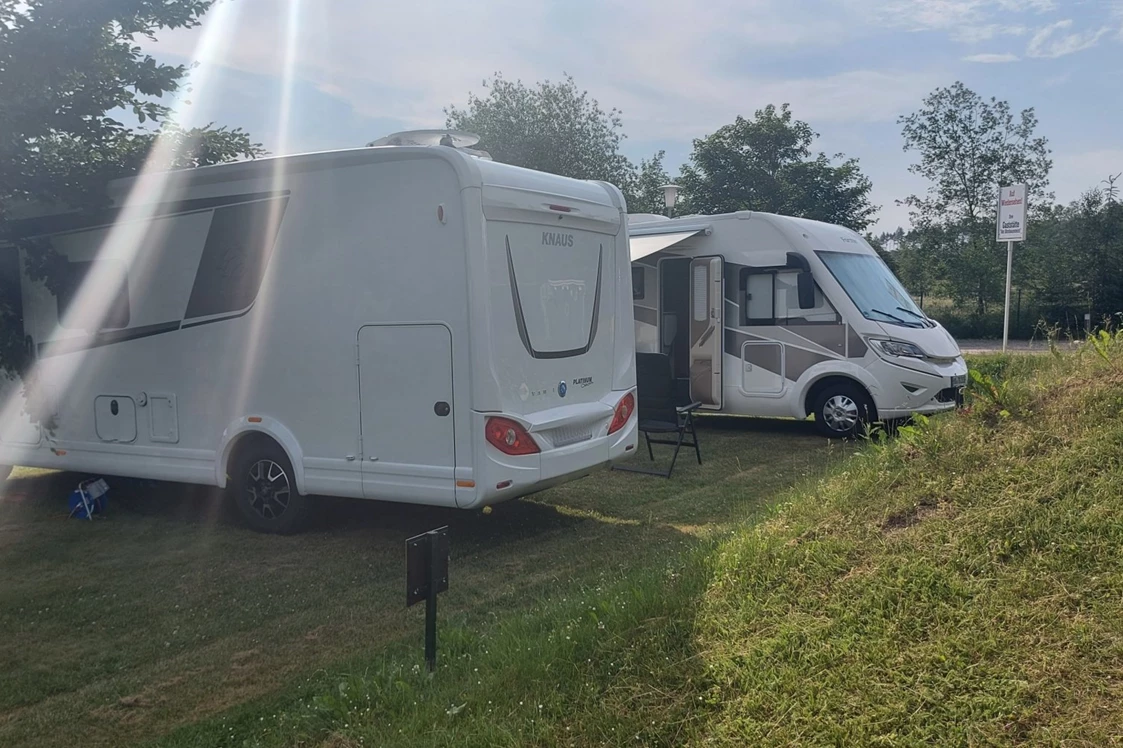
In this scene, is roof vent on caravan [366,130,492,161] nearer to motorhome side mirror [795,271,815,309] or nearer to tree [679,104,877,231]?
motorhome side mirror [795,271,815,309]

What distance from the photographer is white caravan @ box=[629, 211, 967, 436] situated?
32.0 feet

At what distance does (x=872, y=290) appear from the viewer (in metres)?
10.4

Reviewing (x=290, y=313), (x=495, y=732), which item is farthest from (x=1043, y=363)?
(x=290, y=313)

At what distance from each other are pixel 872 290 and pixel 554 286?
5.44 metres

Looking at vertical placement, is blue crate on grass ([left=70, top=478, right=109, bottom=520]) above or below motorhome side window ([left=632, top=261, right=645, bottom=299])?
below

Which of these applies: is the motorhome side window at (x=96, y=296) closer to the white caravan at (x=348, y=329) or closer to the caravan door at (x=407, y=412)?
the white caravan at (x=348, y=329)

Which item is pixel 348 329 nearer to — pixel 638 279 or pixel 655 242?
pixel 655 242

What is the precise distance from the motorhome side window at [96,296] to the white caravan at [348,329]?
0.02 meters

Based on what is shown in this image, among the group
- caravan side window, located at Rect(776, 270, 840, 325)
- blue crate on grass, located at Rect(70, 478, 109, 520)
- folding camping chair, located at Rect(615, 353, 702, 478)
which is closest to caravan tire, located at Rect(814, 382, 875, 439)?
caravan side window, located at Rect(776, 270, 840, 325)

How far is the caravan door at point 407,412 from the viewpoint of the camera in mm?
5883

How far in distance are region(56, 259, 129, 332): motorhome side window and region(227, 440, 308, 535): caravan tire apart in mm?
1793

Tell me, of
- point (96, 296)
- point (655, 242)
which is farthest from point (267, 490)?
point (655, 242)

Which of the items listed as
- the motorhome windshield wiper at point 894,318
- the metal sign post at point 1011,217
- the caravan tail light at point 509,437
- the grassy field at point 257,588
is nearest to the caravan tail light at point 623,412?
the grassy field at point 257,588

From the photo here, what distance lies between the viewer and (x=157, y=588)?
570 centimetres
